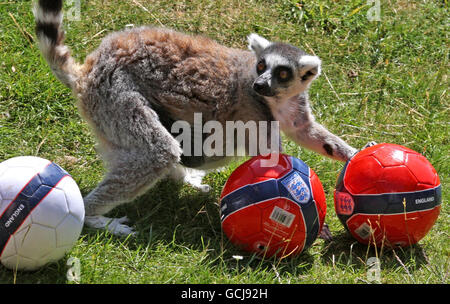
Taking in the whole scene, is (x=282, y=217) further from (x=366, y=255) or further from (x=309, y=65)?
(x=309, y=65)

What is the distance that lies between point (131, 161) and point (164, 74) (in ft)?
2.46

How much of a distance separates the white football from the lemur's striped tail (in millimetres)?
1239

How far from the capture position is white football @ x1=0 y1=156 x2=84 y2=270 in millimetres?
3137

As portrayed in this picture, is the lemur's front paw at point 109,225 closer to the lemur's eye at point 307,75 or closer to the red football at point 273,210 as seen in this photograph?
the red football at point 273,210

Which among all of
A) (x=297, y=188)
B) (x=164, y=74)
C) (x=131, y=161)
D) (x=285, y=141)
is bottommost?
(x=285, y=141)

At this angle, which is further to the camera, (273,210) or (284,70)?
(284,70)

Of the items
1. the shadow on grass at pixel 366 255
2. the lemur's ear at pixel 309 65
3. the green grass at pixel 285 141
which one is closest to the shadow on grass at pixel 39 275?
the green grass at pixel 285 141

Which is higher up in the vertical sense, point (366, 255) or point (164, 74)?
point (164, 74)

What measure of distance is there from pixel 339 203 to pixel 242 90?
3.92ft

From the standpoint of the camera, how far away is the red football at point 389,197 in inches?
150

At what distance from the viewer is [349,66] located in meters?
6.74

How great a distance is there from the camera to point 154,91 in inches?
169

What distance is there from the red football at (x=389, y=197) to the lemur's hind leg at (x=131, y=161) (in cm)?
131

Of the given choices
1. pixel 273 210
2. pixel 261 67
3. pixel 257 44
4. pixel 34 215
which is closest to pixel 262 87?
pixel 261 67
